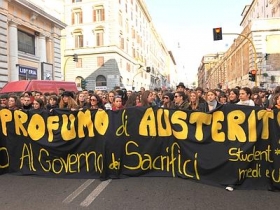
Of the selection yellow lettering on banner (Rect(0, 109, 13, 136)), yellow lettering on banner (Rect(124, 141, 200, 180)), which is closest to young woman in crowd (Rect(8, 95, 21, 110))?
yellow lettering on banner (Rect(0, 109, 13, 136))

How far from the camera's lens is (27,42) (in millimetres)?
25625

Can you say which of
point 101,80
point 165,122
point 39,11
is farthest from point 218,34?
point 101,80

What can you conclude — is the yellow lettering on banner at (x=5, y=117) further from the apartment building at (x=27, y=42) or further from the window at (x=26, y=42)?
the window at (x=26, y=42)

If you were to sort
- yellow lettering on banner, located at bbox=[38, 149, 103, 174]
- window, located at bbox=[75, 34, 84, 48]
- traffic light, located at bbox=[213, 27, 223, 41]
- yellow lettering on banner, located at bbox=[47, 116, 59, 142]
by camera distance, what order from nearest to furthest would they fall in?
yellow lettering on banner, located at bbox=[38, 149, 103, 174]
yellow lettering on banner, located at bbox=[47, 116, 59, 142]
traffic light, located at bbox=[213, 27, 223, 41]
window, located at bbox=[75, 34, 84, 48]

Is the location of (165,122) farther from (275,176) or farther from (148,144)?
(275,176)

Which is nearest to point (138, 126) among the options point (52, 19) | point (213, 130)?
point (213, 130)

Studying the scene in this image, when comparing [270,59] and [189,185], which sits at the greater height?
[270,59]

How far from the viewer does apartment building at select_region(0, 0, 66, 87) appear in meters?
21.9

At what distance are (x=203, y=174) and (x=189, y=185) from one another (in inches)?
13.4

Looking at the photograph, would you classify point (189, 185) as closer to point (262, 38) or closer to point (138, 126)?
point (138, 126)

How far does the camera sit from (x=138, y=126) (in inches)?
240

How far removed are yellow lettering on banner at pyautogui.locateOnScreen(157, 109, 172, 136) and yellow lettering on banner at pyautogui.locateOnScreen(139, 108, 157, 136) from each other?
0.09 metres

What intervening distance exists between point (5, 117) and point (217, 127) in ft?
13.0

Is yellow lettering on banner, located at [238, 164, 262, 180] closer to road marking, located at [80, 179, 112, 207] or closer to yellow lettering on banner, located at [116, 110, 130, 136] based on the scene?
yellow lettering on banner, located at [116, 110, 130, 136]
